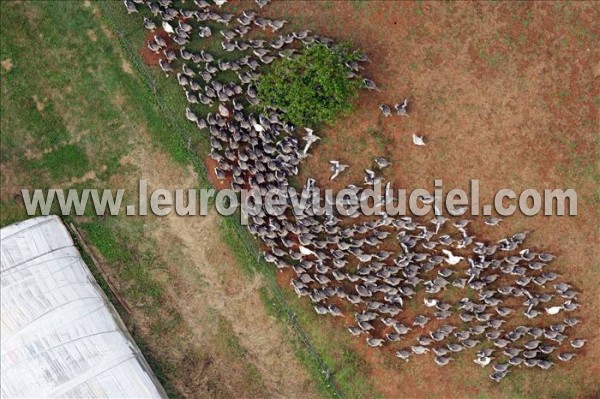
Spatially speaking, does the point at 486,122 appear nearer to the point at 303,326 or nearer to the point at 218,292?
the point at 303,326

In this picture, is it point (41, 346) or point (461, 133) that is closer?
point (41, 346)

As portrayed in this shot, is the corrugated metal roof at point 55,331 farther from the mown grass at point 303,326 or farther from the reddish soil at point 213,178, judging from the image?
the reddish soil at point 213,178

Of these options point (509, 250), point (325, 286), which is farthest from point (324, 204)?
point (509, 250)

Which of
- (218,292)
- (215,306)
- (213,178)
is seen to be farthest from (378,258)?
(213,178)

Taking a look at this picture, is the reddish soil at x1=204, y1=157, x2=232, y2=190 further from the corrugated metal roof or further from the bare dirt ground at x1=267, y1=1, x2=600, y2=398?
the corrugated metal roof

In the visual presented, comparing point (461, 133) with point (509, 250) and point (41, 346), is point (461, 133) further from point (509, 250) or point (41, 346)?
point (41, 346)

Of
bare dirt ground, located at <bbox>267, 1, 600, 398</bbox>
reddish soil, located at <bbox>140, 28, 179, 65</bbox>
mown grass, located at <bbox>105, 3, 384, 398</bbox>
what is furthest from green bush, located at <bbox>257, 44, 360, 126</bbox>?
reddish soil, located at <bbox>140, 28, 179, 65</bbox>
